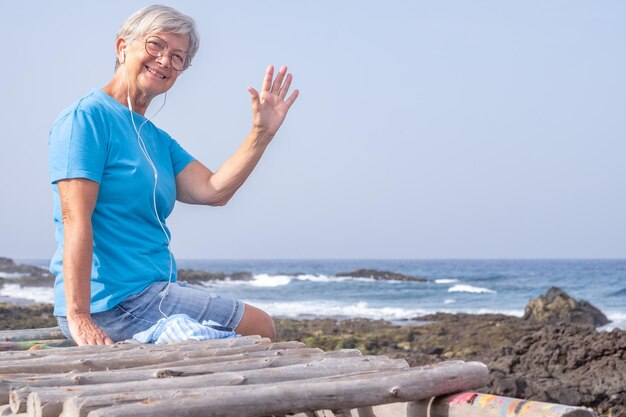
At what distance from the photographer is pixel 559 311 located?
20203 mm

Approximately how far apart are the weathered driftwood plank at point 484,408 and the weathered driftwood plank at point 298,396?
0.07 metres

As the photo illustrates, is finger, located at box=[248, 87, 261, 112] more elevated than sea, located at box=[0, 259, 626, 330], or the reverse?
finger, located at box=[248, 87, 261, 112]

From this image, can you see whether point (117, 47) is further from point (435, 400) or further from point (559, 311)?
point (559, 311)

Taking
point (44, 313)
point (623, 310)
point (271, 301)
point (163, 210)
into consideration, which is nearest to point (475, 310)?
point (623, 310)

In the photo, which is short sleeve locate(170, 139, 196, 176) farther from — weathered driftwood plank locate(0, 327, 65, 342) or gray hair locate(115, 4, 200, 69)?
weathered driftwood plank locate(0, 327, 65, 342)

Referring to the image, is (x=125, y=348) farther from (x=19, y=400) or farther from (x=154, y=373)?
(x=19, y=400)

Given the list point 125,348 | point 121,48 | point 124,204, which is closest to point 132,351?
point 125,348

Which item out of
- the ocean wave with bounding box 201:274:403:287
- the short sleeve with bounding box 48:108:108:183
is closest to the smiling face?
the short sleeve with bounding box 48:108:108:183

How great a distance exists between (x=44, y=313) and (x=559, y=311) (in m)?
11.3

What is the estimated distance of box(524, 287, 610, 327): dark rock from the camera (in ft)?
65.7

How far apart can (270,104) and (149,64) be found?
25.9 inches

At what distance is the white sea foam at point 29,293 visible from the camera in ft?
91.3

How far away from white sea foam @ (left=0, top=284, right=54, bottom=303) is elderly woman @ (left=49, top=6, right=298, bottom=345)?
897 inches

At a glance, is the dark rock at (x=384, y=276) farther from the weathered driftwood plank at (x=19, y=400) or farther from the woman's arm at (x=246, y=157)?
the weathered driftwood plank at (x=19, y=400)
